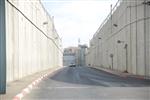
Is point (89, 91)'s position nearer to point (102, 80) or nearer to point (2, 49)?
point (2, 49)

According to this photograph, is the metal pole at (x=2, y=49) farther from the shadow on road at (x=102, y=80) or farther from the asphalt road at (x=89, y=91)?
the shadow on road at (x=102, y=80)

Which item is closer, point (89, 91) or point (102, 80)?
point (89, 91)

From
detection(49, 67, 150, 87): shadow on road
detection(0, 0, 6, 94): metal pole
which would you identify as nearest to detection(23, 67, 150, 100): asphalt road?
detection(49, 67, 150, 87): shadow on road

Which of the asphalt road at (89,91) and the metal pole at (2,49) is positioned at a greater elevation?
the metal pole at (2,49)

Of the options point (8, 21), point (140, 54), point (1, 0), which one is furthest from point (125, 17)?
point (1, 0)

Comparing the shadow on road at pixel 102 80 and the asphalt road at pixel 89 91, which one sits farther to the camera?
the shadow on road at pixel 102 80

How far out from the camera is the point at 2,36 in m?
14.9

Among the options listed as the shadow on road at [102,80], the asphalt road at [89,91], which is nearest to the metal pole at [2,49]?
the asphalt road at [89,91]

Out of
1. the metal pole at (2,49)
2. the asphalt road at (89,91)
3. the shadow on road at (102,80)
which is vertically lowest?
the shadow on road at (102,80)

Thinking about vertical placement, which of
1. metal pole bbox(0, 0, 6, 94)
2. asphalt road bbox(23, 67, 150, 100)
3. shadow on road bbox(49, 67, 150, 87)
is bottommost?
shadow on road bbox(49, 67, 150, 87)

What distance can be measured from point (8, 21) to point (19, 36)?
5055 mm

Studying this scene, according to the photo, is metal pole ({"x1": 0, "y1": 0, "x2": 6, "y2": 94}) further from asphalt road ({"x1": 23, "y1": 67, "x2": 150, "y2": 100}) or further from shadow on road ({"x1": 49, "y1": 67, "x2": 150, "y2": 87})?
shadow on road ({"x1": 49, "y1": 67, "x2": 150, "y2": 87})

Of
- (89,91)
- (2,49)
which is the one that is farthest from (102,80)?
(2,49)

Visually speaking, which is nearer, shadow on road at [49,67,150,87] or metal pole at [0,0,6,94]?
metal pole at [0,0,6,94]
